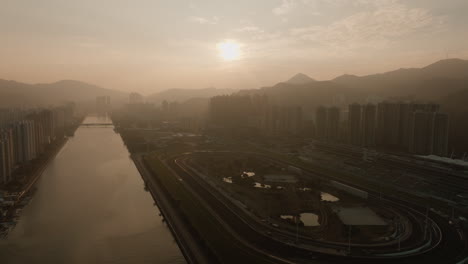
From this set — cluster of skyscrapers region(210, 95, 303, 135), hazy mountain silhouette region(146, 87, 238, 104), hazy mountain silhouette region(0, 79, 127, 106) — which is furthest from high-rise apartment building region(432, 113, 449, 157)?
hazy mountain silhouette region(0, 79, 127, 106)

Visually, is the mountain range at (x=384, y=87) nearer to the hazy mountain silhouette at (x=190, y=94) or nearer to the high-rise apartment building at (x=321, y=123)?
the high-rise apartment building at (x=321, y=123)

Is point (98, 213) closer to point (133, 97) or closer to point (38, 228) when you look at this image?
point (38, 228)

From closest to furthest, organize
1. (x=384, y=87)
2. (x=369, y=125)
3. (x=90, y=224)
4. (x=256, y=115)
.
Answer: (x=90, y=224) → (x=369, y=125) → (x=256, y=115) → (x=384, y=87)

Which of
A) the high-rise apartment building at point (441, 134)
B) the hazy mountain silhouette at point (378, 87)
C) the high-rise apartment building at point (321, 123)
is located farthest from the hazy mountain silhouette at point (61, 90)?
the high-rise apartment building at point (441, 134)

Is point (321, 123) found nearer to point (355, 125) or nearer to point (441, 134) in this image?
point (355, 125)

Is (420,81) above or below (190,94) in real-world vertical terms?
below

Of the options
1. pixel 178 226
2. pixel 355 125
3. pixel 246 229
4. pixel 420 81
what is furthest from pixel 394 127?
pixel 420 81
